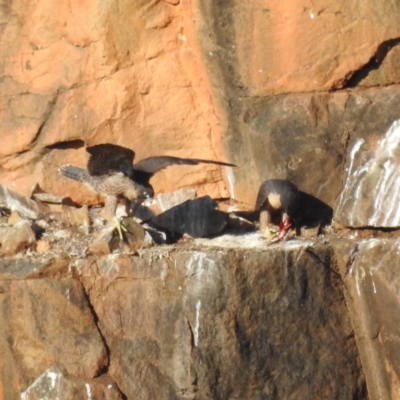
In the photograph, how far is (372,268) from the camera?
5.42 metres

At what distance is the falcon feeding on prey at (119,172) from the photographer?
621 centimetres

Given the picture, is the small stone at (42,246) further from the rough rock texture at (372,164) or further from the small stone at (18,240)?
the rough rock texture at (372,164)

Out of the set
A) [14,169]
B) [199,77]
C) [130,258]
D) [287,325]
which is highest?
[199,77]

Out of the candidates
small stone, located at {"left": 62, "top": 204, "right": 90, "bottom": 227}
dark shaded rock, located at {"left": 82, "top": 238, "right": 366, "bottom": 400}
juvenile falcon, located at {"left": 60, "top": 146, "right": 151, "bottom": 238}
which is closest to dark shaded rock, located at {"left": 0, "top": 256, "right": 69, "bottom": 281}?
dark shaded rock, located at {"left": 82, "top": 238, "right": 366, "bottom": 400}

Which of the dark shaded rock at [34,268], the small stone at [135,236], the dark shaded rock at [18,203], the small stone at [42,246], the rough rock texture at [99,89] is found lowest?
the dark shaded rock at [34,268]

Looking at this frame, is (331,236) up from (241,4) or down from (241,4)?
down

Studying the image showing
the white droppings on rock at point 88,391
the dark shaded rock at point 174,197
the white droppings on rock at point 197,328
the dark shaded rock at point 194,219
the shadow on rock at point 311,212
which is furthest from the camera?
the dark shaded rock at point 174,197

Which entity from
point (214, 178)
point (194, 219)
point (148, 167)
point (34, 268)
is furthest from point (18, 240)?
point (214, 178)

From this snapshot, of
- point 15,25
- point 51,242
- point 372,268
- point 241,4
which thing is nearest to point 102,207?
point 51,242

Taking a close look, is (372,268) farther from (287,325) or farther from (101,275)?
(101,275)

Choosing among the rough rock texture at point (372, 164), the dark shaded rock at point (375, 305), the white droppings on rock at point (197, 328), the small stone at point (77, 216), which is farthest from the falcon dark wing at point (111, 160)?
the dark shaded rock at point (375, 305)

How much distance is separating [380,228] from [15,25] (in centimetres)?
299

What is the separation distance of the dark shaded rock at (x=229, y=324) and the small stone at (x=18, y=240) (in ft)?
1.77

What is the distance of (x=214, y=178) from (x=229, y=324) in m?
1.75
